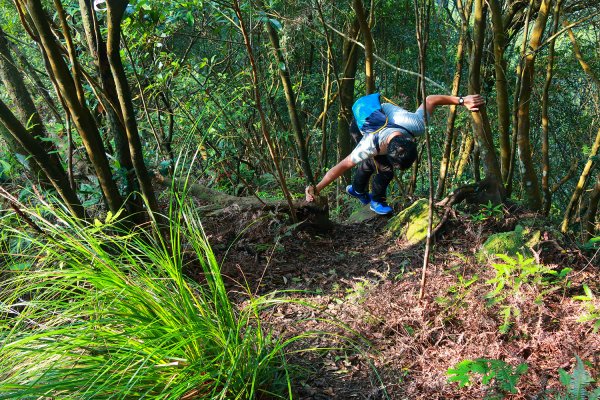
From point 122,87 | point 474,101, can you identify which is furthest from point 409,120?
point 122,87

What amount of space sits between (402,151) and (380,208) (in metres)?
0.79

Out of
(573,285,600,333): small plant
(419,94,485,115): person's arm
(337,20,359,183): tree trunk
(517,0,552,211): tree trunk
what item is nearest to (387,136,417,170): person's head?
(419,94,485,115): person's arm

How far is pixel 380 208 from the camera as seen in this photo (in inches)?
172

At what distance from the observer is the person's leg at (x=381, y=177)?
13.4ft

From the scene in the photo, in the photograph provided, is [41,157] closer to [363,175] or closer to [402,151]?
[402,151]

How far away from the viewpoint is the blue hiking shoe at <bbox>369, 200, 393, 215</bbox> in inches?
172

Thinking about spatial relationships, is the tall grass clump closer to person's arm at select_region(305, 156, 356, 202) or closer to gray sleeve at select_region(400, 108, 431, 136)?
person's arm at select_region(305, 156, 356, 202)

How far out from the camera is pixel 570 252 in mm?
2922

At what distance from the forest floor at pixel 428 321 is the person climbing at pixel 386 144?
0.72 metres

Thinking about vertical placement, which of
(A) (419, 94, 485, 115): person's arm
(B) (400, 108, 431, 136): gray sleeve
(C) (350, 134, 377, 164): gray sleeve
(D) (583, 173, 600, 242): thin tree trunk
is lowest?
(D) (583, 173, 600, 242): thin tree trunk

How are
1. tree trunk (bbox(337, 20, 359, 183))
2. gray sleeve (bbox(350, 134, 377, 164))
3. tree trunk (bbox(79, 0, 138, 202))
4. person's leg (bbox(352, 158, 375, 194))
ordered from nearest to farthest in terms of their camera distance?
tree trunk (bbox(79, 0, 138, 202)) < gray sleeve (bbox(350, 134, 377, 164)) < person's leg (bbox(352, 158, 375, 194)) < tree trunk (bbox(337, 20, 359, 183))

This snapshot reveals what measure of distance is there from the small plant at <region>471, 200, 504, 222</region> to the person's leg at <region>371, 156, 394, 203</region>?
2.75 feet

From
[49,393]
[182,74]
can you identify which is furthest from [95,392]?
[182,74]

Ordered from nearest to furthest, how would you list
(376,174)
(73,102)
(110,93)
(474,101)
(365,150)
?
A: (73,102) < (110,93) < (474,101) < (365,150) < (376,174)
